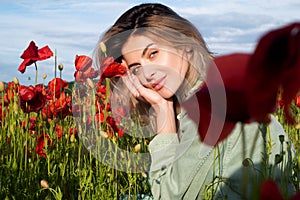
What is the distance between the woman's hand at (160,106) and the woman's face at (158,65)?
0.02m

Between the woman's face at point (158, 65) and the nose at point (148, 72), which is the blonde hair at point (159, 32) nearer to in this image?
the woman's face at point (158, 65)

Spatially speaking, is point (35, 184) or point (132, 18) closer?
point (35, 184)

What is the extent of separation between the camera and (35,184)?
2.02 m

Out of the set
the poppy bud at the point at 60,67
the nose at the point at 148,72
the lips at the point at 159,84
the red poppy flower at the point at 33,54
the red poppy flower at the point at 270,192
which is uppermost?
the red poppy flower at the point at 33,54

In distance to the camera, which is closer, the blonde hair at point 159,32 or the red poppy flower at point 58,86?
the red poppy flower at point 58,86

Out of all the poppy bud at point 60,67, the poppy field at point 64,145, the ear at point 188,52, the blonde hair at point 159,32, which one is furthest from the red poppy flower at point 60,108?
the ear at point 188,52

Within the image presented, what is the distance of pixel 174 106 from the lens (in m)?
2.11

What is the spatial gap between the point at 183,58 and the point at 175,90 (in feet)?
0.70

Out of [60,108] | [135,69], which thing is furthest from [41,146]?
[135,69]

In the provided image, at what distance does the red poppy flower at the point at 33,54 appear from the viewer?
6.43 ft

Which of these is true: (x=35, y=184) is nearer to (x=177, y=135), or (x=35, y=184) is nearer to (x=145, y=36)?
(x=177, y=135)

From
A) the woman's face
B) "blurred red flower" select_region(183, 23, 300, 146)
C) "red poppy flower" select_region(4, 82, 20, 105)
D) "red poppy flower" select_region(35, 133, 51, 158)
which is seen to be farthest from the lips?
"blurred red flower" select_region(183, 23, 300, 146)

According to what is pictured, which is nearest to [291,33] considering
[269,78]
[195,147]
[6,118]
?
[269,78]

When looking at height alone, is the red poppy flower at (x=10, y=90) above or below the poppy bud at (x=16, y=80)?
below
